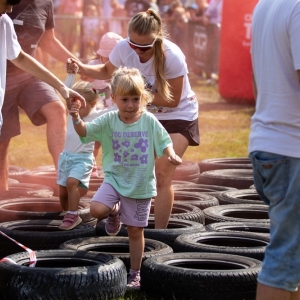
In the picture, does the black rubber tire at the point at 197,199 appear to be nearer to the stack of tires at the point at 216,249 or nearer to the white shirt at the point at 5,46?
the stack of tires at the point at 216,249

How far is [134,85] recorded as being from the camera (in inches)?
224

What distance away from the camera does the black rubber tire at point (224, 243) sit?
5934 mm

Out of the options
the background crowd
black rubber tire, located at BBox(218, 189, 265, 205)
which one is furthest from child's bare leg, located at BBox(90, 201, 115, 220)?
the background crowd

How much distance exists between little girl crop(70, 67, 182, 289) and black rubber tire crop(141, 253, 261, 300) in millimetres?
277

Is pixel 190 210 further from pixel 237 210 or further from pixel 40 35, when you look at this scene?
pixel 40 35

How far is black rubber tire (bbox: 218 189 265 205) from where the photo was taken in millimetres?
7938

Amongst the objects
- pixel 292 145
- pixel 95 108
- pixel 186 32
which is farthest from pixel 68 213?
pixel 186 32

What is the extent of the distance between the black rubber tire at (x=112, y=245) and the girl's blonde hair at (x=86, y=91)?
152cm

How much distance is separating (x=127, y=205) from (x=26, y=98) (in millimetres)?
2924

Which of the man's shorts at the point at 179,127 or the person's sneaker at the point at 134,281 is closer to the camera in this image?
the person's sneaker at the point at 134,281

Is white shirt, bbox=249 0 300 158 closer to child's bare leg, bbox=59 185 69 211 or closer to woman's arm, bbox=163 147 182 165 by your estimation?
woman's arm, bbox=163 147 182 165

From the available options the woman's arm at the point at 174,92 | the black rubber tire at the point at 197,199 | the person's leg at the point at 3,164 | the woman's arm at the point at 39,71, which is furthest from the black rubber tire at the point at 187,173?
the woman's arm at the point at 39,71

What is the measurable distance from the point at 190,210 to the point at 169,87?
1.34 m

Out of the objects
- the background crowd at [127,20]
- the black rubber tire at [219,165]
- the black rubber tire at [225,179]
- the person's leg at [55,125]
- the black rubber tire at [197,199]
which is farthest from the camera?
the background crowd at [127,20]
